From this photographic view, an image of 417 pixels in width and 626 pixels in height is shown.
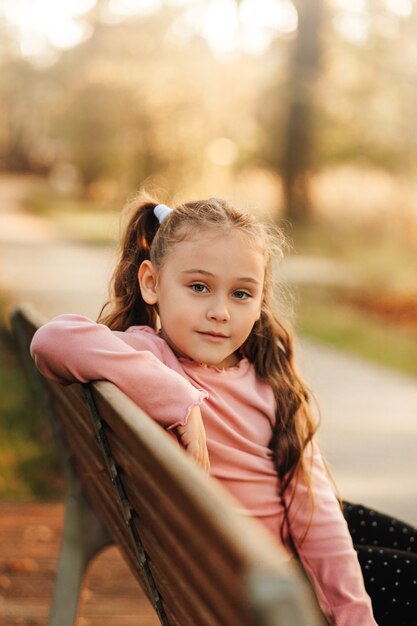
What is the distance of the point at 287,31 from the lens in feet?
63.1

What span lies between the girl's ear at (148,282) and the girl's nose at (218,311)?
17 cm

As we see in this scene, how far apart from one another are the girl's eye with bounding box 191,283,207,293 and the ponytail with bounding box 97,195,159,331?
0.87 feet

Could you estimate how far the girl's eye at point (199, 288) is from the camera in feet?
6.35

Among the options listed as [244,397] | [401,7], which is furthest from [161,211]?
[401,7]

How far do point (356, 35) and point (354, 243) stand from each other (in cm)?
510

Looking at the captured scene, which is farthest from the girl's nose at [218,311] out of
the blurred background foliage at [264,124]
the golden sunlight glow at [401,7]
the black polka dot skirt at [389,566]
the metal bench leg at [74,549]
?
the golden sunlight glow at [401,7]

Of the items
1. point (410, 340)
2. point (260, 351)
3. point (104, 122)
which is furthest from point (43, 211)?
point (260, 351)

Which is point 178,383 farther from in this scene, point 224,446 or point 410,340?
point 410,340

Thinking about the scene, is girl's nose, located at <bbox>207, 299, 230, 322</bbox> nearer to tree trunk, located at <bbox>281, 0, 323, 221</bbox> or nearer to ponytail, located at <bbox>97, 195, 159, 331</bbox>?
ponytail, located at <bbox>97, 195, 159, 331</bbox>

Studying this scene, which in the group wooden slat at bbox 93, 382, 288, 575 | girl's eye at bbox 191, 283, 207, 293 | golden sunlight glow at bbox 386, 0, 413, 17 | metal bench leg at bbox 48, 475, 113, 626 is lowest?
metal bench leg at bbox 48, 475, 113, 626

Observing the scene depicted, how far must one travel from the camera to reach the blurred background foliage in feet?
50.9

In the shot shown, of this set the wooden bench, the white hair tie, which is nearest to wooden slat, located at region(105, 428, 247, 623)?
the wooden bench

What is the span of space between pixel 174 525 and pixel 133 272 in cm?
121

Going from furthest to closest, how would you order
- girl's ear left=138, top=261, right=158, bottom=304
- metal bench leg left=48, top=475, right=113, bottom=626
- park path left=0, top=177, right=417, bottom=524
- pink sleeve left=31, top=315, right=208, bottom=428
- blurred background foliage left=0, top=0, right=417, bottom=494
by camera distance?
1. blurred background foliage left=0, top=0, right=417, bottom=494
2. park path left=0, top=177, right=417, bottom=524
3. metal bench leg left=48, top=475, right=113, bottom=626
4. girl's ear left=138, top=261, right=158, bottom=304
5. pink sleeve left=31, top=315, right=208, bottom=428
